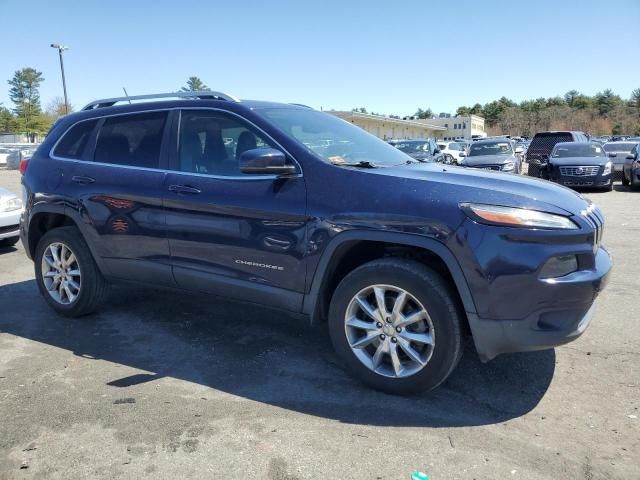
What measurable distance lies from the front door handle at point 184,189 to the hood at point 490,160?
1391 centimetres

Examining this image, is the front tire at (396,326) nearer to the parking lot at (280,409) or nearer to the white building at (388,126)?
the parking lot at (280,409)

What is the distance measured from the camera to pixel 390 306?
10.8 ft

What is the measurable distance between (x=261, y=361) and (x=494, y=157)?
48.8 ft

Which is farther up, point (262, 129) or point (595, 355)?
point (262, 129)

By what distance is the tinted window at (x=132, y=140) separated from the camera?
14.1 feet

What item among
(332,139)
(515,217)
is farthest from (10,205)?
(515,217)

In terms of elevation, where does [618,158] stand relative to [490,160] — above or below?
below

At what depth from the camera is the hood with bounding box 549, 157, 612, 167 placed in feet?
51.6

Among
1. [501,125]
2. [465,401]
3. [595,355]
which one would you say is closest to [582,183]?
[595,355]

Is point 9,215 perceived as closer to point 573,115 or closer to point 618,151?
point 618,151

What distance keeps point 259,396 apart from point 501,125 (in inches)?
4113

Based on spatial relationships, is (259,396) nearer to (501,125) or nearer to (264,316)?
(264,316)

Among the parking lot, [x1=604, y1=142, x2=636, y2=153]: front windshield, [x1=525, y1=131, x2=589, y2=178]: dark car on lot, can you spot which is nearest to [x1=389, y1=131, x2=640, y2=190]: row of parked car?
[x1=525, y1=131, x2=589, y2=178]: dark car on lot

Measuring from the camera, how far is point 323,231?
3.36m
